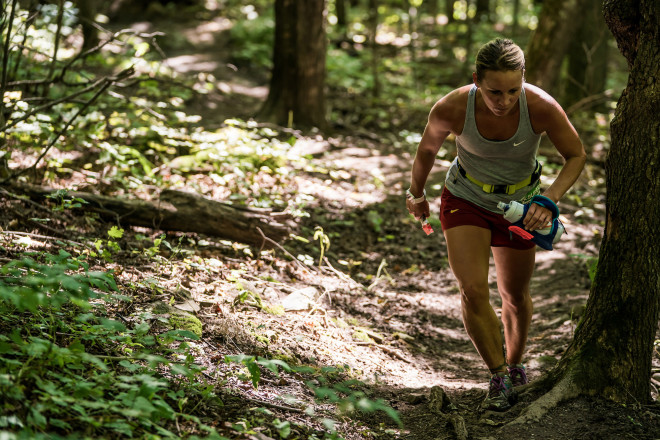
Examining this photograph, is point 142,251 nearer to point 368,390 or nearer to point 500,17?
point 368,390

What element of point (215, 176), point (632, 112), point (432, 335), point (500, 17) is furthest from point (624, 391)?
point (500, 17)

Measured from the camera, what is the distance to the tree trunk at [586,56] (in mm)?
13250

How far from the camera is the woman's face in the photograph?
11.1 feet

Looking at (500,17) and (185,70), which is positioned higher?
(500,17)

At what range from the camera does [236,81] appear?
14.1 m

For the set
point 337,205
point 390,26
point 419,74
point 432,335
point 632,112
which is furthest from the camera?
point 390,26

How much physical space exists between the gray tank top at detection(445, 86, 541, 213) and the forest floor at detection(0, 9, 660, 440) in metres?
1.31

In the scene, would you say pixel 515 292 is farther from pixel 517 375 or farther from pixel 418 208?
pixel 418 208

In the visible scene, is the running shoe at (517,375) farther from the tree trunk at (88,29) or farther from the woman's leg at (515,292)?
the tree trunk at (88,29)

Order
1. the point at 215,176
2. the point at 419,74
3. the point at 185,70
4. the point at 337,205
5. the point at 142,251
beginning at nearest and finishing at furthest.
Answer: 1. the point at 142,251
2. the point at 215,176
3. the point at 337,205
4. the point at 185,70
5. the point at 419,74

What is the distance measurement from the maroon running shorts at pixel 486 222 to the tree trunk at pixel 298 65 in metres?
6.50

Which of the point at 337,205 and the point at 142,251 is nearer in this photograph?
the point at 142,251

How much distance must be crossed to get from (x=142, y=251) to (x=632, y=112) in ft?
13.0

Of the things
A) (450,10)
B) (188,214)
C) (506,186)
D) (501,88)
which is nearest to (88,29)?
(188,214)
